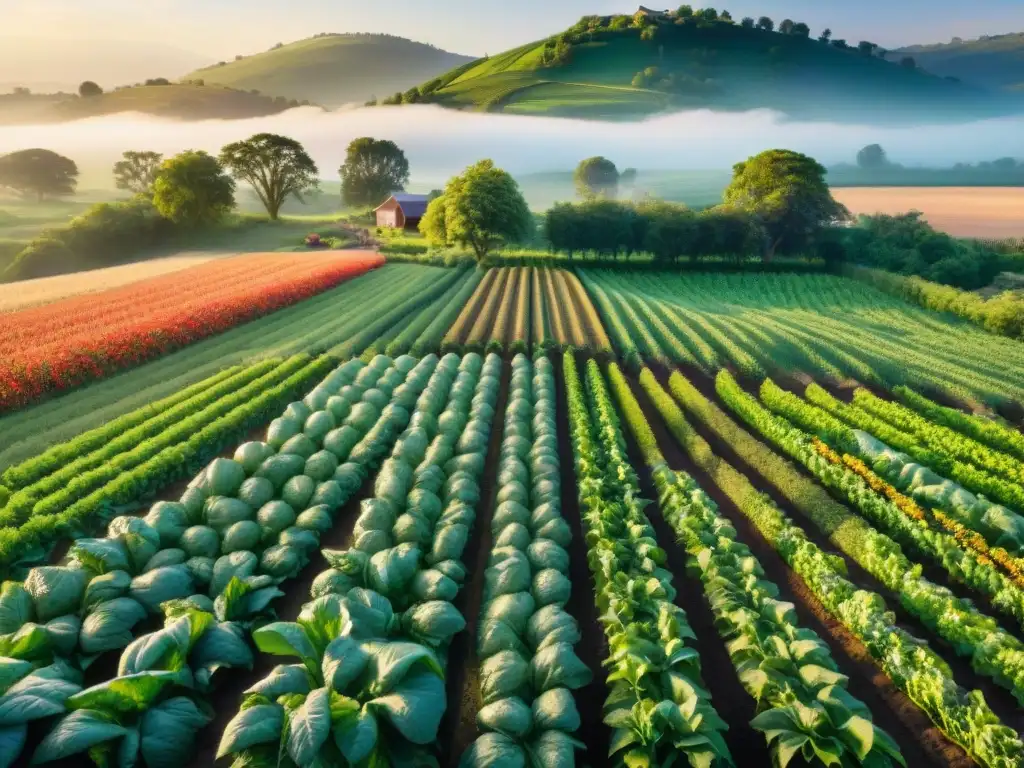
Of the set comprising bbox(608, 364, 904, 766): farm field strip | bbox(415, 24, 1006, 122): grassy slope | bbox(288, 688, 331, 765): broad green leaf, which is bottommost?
bbox(608, 364, 904, 766): farm field strip

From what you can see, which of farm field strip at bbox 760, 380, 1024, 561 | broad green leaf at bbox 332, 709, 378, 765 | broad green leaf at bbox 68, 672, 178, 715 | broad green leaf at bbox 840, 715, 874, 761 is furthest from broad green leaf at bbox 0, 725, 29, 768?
farm field strip at bbox 760, 380, 1024, 561

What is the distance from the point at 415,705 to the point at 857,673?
705 centimetres

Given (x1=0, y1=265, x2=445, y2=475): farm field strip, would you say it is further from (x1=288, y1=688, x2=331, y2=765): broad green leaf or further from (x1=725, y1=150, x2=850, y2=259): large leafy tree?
(x1=725, y1=150, x2=850, y2=259): large leafy tree

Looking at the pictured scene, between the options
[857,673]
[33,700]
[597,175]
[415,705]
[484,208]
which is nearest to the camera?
[33,700]

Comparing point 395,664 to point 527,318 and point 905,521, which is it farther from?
point 527,318

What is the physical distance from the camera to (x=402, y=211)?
7675 centimetres

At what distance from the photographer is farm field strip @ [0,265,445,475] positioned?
51.9 feet

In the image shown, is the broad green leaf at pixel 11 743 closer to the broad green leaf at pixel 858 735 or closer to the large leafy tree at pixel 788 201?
the broad green leaf at pixel 858 735

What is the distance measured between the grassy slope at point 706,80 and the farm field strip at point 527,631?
102878mm

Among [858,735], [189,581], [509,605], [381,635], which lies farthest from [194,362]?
[858,735]

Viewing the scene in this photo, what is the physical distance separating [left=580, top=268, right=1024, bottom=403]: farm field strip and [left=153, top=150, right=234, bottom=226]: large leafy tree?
156 ft

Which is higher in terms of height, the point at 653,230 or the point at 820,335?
the point at 653,230

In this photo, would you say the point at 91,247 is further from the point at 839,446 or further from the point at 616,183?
the point at 616,183

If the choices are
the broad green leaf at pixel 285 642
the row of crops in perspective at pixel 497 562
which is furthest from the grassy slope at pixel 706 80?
the broad green leaf at pixel 285 642
